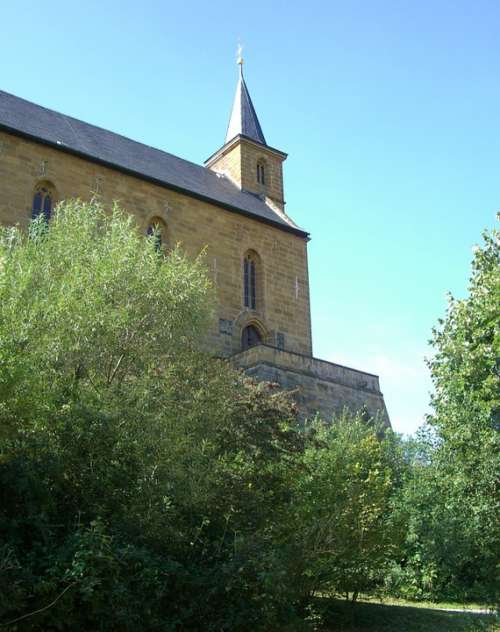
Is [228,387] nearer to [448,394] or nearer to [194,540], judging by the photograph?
[194,540]

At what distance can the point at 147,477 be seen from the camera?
7973 millimetres

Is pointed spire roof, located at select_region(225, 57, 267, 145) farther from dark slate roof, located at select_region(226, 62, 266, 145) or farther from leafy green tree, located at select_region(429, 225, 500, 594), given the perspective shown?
leafy green tree, located at select_region(429, 225, 500, 594)

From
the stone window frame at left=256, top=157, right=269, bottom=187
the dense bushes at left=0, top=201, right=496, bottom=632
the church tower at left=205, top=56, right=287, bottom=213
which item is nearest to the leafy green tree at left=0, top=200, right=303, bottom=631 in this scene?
the dense bushes at left=0, top=201, right=496, bottom=632

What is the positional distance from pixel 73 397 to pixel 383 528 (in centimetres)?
480

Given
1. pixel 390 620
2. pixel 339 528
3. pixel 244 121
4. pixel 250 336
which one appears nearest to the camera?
pixel 339 528

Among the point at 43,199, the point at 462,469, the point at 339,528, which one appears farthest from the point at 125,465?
the point at 43,199

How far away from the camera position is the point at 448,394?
46.2ft

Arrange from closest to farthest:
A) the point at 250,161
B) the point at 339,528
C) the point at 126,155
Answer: the point at 339,528 < the point at 126,155 < the point at 250,161

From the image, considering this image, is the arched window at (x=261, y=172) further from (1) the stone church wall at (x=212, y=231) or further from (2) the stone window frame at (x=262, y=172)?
(1) the stone church wall at (x=212, y=231)

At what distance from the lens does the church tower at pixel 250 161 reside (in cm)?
3164

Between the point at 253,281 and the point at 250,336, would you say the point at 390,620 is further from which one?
the point at 253,281

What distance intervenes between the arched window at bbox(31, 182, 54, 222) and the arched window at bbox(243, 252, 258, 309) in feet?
25.3

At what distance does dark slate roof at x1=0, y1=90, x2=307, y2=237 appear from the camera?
22.3 metres

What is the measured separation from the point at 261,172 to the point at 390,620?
2493 cm
